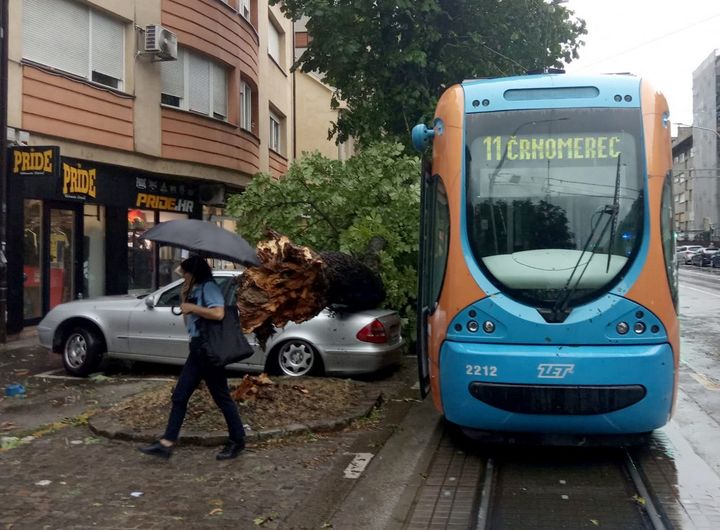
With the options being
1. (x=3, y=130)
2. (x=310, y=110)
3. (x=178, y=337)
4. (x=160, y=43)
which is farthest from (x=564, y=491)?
(x=310, y=110)

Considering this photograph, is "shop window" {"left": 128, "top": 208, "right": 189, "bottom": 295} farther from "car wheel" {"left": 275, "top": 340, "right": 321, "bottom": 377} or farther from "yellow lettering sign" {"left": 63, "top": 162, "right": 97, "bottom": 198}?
"car wheel" {"left": 275, "top": 340, "right": 321, "bottom": 377}

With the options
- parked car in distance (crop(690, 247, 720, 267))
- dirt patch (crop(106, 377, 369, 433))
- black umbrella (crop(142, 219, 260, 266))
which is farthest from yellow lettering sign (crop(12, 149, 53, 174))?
parked car in distance (crop(690, 247, 720, 267))

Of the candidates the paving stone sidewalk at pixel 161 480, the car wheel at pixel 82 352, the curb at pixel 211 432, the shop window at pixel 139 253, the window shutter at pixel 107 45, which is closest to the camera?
Answer: the paving stone sidewalk at pixel 161 480

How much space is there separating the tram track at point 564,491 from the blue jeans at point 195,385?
2.07m

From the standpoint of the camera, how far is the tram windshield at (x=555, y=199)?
550 centimetres

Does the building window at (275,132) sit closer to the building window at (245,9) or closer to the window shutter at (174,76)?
the building window at (245,9)

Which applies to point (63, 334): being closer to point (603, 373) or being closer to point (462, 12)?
point (603, 373)

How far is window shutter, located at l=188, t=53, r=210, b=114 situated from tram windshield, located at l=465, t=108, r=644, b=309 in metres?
12.7

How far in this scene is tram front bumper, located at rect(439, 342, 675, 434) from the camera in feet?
17.2

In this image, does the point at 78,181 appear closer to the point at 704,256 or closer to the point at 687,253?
the point at 704,256

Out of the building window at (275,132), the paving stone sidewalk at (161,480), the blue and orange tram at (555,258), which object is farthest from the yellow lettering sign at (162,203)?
the blue and orange tram at (555,258)

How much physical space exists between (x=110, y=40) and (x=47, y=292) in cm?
531

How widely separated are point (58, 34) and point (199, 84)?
4425 millimetres

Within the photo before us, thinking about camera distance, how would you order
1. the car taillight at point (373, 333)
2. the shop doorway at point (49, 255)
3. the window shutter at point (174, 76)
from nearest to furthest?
the car taillight at point (373, 333), the shop doorway at point (49, 255), the window shutter at point (174, 76)
